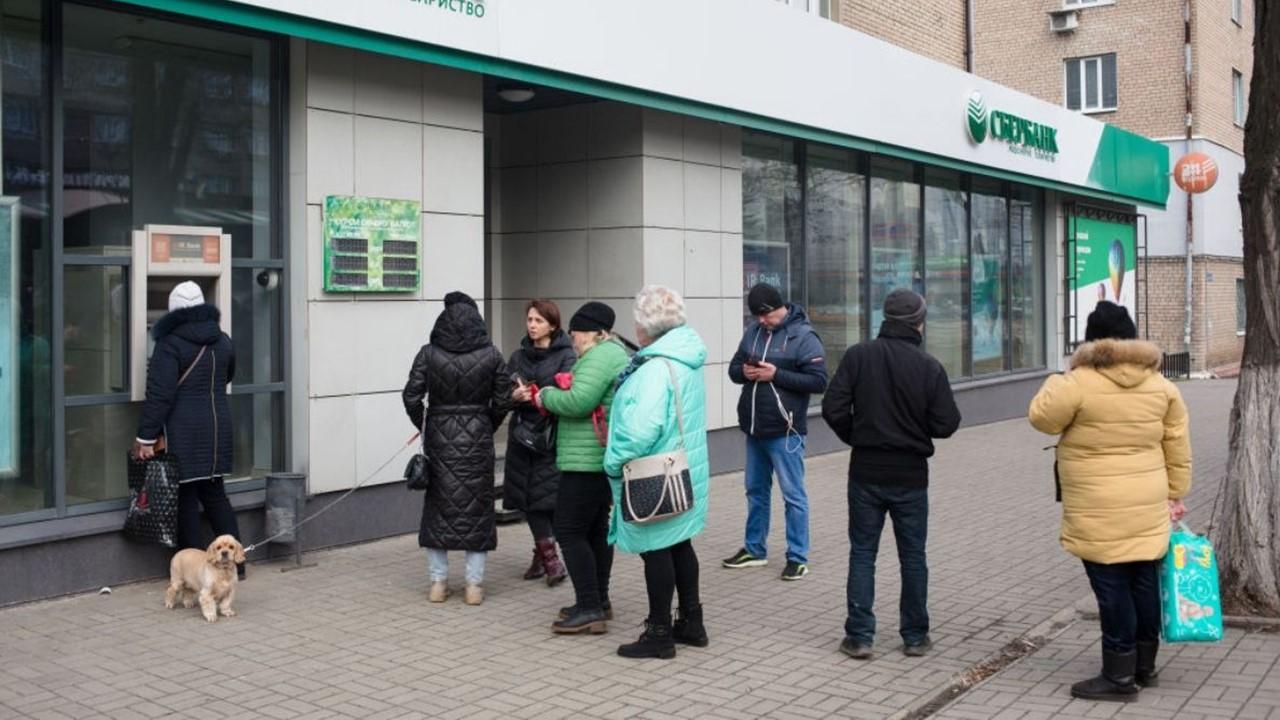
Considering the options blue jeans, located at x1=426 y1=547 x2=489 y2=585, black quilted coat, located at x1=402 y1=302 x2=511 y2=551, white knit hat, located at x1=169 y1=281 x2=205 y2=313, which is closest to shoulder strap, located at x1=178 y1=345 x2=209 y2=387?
white knit hat, located at x1=169 y1=281 x2=205 y2=313

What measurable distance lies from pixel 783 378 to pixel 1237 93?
28016 mm

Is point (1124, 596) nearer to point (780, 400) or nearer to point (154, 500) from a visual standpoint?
point (780, 400)

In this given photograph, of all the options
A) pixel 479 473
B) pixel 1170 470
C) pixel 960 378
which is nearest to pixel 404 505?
pixel 479 473

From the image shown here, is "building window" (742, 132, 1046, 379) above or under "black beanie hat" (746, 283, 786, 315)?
above

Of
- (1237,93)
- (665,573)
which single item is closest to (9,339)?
(665,573)

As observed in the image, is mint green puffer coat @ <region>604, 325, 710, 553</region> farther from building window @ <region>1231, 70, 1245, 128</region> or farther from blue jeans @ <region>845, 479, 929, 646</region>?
building window @ <region>1231, 70, 1245, 128</region>

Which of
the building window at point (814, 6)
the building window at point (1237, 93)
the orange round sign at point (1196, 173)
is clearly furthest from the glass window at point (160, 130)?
the building window at point (1237, 93)

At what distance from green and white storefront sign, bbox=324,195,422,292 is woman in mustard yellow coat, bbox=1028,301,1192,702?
4.89 m

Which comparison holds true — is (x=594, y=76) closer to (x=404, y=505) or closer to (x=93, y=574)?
(x=404, y=505)

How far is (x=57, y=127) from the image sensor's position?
7.32 metres

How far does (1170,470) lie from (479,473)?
356cm

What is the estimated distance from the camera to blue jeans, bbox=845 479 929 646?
603 centimetres

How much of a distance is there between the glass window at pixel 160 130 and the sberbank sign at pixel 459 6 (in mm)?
1103

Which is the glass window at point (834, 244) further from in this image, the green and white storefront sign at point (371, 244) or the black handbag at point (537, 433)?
the black handbag at point (537, 433)
